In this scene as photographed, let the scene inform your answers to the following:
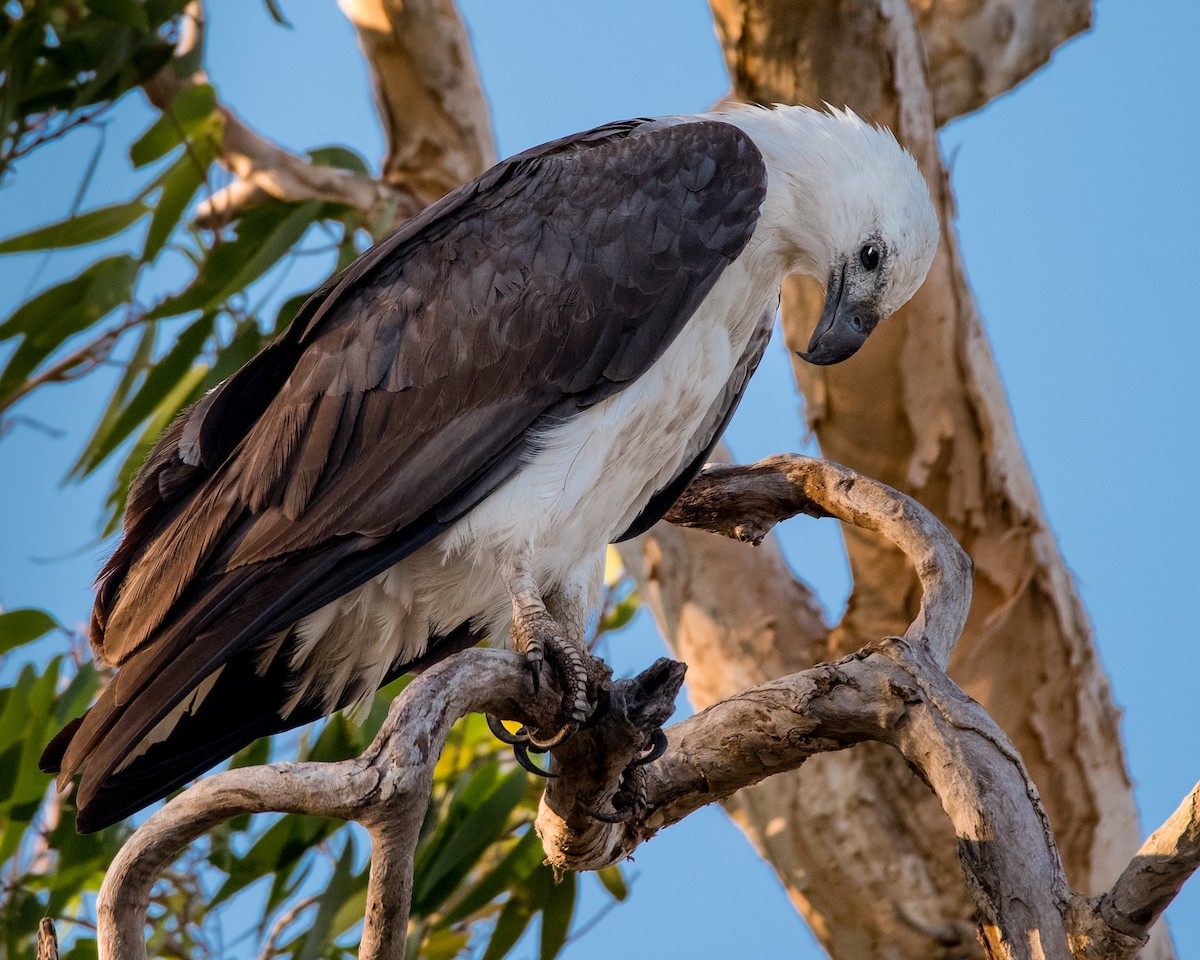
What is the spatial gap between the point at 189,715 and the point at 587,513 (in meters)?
0.84

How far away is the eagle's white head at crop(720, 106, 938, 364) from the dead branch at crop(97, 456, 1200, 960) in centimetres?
33

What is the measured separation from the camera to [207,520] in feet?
8.14

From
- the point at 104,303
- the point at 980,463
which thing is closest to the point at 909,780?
the point at 980,463

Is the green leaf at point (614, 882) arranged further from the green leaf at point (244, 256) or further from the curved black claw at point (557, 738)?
the green leaf at point (244, 256)

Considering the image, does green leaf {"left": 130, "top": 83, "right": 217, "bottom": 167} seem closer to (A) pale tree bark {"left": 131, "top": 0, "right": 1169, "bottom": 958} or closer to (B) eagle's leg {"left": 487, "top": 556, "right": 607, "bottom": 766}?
(A) pale tree bark {"left": 131, "top": 0, "right": 1169, "bottom": 958}

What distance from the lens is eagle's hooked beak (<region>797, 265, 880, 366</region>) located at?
8.91 ft

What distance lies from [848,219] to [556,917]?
199 cm

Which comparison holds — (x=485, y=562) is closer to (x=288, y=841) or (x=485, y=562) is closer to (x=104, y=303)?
(x=288, y=841)

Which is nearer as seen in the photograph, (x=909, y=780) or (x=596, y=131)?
(x=596, y=131)

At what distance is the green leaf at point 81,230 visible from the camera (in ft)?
13.5

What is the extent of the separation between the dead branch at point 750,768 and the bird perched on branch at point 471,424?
0.12 m

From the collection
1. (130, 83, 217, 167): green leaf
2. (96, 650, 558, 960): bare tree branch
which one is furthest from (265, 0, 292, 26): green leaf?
(96, 650, 558, 960): bare tree branch

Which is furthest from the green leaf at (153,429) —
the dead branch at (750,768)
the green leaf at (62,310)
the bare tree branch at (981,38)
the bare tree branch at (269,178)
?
the bare tree branch at (981,38)

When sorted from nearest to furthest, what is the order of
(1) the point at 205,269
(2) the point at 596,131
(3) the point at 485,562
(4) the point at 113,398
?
1. (3) the point at 485,562
2. (2) the point at 596,131
3. (1) the point at 205,269
4. (4) the point at 113,398
